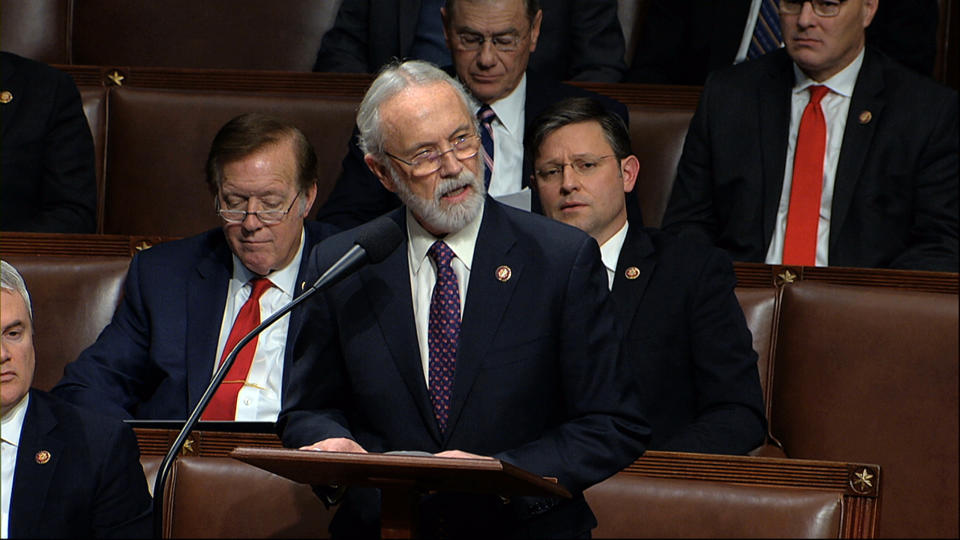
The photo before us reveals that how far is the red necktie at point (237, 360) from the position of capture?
2.05m

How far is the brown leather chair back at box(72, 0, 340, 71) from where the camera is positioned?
9.90 ft

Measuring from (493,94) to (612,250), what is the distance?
506 millimetres

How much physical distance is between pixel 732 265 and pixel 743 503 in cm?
59

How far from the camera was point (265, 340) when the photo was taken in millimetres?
2113

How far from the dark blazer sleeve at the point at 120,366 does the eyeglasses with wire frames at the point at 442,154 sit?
2.27 feet

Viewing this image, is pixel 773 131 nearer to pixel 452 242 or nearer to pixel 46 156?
pixel 452 242

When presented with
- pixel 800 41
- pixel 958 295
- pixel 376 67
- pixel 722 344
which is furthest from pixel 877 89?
pixel 376 67

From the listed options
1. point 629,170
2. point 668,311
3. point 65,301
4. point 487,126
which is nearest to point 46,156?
point 65,301

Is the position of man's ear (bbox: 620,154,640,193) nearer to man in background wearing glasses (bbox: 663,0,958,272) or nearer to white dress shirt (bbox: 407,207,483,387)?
man in background wearing glasses (bbox: 663,0,958,272)

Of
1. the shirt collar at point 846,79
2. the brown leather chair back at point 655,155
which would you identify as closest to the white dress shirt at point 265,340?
the brown leather chair back at point 655,155

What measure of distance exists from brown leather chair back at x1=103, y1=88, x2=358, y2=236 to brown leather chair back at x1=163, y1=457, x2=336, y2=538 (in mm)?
1050

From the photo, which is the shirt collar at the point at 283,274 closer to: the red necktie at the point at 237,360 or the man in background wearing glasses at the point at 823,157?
the red necktie at the point at 237,360

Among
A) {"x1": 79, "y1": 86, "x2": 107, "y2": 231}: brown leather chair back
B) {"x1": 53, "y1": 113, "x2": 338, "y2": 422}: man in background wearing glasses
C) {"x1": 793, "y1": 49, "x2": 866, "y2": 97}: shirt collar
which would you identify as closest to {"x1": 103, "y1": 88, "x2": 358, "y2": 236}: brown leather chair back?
{"x1": 79, "y1": 86, "x2": 107, "y2": 231}: brown leather chair back

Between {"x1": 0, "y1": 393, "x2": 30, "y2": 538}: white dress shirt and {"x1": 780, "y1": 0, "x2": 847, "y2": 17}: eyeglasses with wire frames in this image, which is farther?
{"x1": 780, "y1": 0, "x2": 847, "y2": 17}: eyeglasses with wire frames
